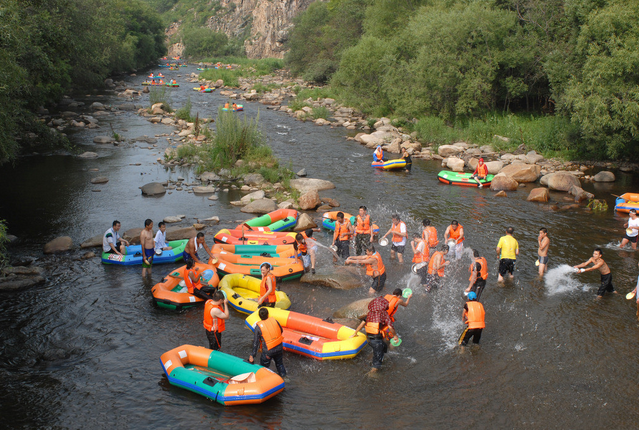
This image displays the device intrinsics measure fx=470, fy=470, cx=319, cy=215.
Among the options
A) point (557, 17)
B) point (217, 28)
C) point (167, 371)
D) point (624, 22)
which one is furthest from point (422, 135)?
point (217, 28)

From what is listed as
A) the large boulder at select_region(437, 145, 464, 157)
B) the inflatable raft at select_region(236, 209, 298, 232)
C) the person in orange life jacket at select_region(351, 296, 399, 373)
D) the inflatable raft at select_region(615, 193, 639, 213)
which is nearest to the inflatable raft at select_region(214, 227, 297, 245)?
the inflatable raft at select_region(236, 209, 298, 232)

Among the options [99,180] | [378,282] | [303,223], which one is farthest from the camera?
[99,180]

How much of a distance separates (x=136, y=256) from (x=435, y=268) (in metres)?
8.35

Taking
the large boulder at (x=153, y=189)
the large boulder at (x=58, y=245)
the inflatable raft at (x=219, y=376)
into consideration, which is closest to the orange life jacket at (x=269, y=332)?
the inflatable raft at (x=219, y=376)

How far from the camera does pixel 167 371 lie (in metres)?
8.37

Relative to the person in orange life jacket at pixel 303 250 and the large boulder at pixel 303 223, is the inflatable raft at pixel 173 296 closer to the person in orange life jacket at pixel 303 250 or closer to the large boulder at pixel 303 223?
the person in orange life jacket at pixel 303 250

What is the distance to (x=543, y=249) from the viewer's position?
42.2 feet

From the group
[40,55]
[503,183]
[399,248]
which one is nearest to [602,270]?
[399,248]

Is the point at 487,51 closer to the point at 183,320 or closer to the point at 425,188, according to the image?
the point at 425,188

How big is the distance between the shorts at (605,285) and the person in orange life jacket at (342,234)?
6.60 meters

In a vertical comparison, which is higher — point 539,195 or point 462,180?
point 539,195

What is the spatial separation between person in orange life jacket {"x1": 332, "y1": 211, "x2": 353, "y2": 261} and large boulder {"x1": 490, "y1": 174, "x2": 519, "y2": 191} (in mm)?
10647

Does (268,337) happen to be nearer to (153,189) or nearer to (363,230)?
(363,230)

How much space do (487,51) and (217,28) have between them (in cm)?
9462
